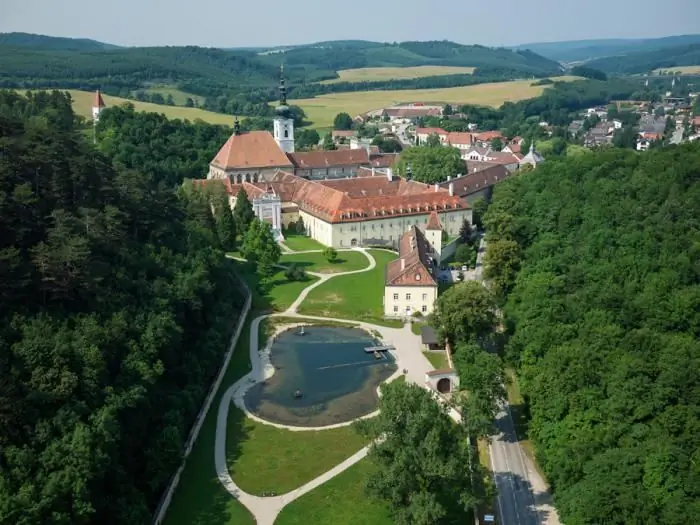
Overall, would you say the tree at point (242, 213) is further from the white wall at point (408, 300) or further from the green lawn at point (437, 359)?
the green lawn at point (437, 359)

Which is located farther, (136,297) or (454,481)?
(136,297)

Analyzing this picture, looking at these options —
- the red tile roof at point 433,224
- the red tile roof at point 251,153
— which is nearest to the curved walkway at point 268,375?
the red tile roof at point 433,224

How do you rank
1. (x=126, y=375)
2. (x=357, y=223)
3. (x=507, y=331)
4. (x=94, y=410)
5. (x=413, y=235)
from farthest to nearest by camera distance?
(x=357, y=223), (x=413, y=235), (x=507, y=331), (x=126, y=375), (x=94, y=410)

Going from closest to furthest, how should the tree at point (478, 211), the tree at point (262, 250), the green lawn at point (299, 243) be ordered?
the tree at point (262, 250)
the green lawn at point (299, 243)
the tree at point (478, 211)

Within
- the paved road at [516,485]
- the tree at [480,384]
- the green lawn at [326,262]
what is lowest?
the paved road at [516,485]

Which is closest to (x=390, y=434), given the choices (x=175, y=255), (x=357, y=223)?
(x=175, y=255)

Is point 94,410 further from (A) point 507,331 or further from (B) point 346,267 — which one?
(B) point 346,267
